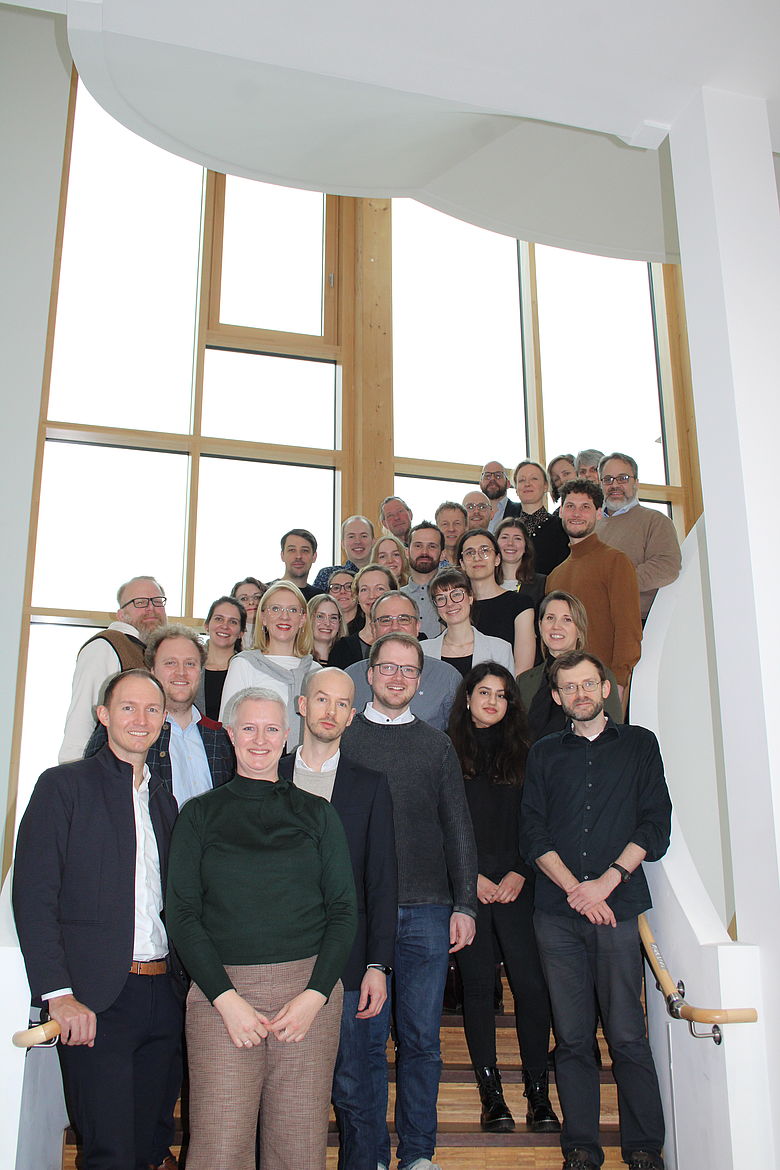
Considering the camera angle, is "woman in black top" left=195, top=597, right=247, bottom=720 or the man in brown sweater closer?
the man in brown sweater

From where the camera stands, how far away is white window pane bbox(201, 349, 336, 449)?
28.1ft

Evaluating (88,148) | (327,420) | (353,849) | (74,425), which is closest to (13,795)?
(74,425)

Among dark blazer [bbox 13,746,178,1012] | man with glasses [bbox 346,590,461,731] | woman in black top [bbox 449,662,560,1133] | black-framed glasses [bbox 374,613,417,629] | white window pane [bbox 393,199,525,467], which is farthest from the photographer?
white window pane [bbox 393,199,525,467]

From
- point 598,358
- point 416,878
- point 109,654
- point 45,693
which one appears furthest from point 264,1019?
point 598,358

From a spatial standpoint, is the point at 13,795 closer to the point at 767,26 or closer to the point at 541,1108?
the point at 541,1108

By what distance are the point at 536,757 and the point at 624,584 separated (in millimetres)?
1103

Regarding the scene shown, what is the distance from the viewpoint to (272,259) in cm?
918

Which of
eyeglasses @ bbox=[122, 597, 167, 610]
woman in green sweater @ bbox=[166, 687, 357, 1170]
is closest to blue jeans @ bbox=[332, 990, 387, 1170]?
woman in green sweater @ bbox=[166, 687, 357, 1170]

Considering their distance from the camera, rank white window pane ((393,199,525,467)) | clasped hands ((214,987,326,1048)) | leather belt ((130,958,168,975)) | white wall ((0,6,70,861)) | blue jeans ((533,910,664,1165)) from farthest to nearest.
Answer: white window pane ((393,199,525,467)), white wall ((0,6,70,861)), blue jeans ((533,910,664,1165)), leather belt ((130,958,168,975)), clasped hands ((214,987,326,1048))

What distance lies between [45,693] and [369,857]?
492 centimetres

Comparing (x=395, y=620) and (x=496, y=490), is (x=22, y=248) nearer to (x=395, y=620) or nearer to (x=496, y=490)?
(x=496, y=490)

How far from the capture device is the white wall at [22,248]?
7172 mm

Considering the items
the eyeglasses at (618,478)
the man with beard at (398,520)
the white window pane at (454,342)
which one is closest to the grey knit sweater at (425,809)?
the eyeglasses at (618,478)

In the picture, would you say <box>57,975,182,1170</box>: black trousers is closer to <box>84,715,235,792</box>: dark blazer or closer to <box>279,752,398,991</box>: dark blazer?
<box>279,752,398,991</box>: dark blazer
